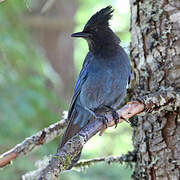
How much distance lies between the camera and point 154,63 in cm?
317

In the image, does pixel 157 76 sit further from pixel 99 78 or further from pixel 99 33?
pixel 99 33

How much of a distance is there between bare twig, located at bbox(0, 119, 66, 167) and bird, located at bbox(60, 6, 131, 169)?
0.43 meters

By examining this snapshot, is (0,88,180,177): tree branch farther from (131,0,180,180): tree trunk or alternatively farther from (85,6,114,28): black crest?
(85,6,114,28): black crest

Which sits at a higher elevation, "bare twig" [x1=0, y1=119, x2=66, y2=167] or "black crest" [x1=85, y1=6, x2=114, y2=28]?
"black crest" [x1=85, y1=6, x2=114, y2=28]

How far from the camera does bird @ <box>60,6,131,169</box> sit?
12.4 ft

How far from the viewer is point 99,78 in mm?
3879

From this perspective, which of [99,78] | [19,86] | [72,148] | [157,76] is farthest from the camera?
[19,86]

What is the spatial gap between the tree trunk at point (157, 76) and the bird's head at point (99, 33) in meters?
0.84

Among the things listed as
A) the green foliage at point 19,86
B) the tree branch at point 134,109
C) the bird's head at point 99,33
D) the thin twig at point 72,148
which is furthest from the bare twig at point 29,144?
the green foliage at point 19,86

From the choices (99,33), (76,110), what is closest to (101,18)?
(99,33)

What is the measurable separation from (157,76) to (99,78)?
88 centimetres

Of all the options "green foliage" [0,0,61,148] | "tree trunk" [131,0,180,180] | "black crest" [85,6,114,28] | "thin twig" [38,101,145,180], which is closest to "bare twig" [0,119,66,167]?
"thin twig" [38,101,145,180]

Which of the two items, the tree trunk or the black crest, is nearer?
the tree trunk

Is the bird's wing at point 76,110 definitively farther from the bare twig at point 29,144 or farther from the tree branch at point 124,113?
the tree branch at point 124,113
